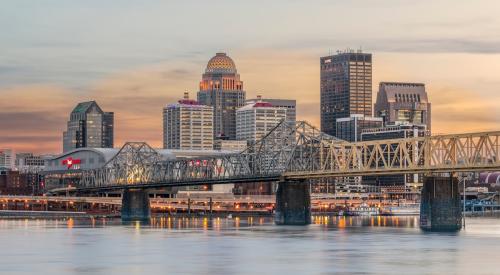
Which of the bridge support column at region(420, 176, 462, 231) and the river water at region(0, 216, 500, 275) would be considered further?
the bridge support column at region(420, 176, 462, 231)

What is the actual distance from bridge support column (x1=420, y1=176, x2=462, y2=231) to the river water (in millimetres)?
11463

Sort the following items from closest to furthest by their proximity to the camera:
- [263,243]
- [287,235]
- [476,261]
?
[476,261] → [263,243] → [287,235]

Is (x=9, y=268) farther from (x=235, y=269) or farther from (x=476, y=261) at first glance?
(x=476, y=261)

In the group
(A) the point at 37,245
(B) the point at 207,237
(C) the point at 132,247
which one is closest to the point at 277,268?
(C) the point at 132,247

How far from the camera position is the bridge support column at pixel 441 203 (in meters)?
168

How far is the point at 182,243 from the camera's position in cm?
13262

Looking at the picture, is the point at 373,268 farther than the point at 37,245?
No

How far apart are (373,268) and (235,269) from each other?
35.8 feet

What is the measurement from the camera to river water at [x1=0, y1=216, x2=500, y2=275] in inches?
3725

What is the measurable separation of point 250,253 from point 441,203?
6074 centimetres

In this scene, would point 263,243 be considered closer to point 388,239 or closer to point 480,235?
point 388,239

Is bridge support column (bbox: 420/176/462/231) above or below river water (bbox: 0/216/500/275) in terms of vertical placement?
above

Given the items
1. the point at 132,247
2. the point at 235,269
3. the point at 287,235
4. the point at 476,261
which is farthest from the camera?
the point at 287,235

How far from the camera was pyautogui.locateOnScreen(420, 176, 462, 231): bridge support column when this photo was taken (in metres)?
168
